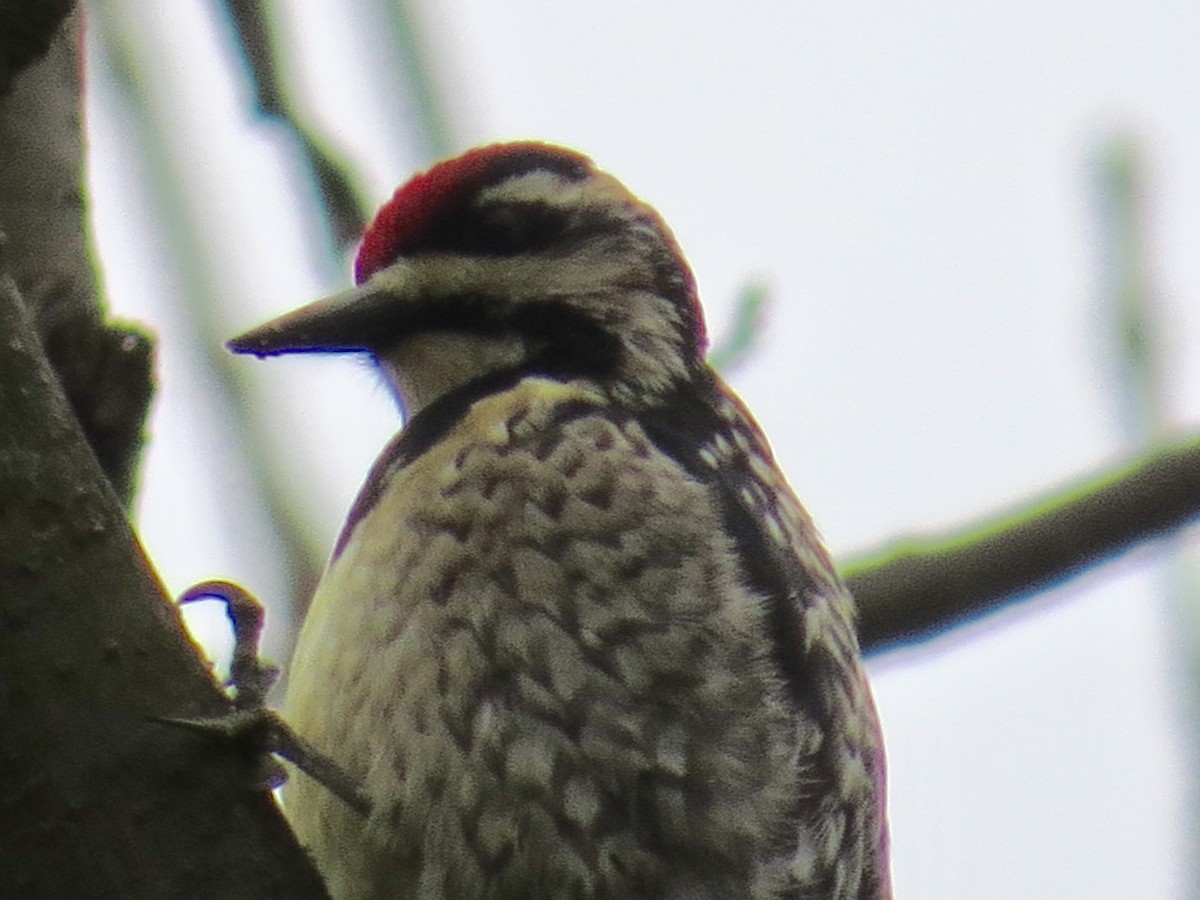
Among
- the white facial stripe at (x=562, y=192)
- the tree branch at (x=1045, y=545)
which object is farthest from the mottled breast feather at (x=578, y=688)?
the white facial stripe at (x=562, y=192)

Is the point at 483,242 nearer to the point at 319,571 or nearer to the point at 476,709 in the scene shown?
the point at 319,571

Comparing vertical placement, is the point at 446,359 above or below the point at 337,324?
below

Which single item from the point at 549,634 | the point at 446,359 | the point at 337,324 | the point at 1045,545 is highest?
the point at 337,324

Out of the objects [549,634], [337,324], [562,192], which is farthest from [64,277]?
[562,192]

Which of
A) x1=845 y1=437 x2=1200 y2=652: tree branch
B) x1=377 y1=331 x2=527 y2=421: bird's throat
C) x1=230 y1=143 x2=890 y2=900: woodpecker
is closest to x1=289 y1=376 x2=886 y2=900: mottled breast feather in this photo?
x1=230 y1=143 x2=890 y2=900: woodpecker

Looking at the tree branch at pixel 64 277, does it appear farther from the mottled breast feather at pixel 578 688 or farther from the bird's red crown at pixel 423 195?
the bird's red crown at pixel 423 195

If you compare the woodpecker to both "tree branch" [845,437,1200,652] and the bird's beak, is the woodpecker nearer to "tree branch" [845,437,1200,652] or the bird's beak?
the bird's beak

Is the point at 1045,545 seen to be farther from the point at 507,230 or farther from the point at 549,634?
the point at 507,230
